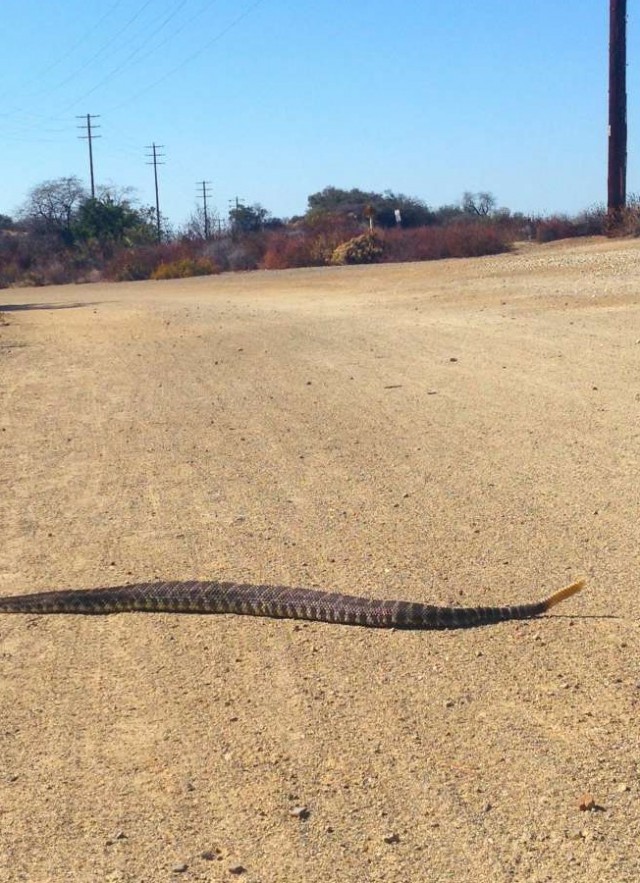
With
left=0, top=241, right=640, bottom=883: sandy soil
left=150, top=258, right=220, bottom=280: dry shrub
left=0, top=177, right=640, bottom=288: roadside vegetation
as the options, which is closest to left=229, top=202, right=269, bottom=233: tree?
left=0, top=177, right=640, bottom=288: roadside vegetation

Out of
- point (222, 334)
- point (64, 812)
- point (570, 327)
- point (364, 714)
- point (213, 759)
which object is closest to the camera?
point (64, 812)

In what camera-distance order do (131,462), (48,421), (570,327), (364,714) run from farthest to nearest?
1. (570,327)
2. (48,421)
3. (131,462)
4. (364,714)

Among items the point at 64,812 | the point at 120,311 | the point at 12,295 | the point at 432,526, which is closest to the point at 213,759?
the point at 64,812

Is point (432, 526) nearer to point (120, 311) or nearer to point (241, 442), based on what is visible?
point (241, 442)

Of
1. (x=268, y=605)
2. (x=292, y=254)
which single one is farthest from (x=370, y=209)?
(x=268, y=605)

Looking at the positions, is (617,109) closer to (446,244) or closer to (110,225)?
(446,244)

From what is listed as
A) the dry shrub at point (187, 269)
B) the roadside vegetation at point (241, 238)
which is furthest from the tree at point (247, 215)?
the dry shrub at point (187, 269)

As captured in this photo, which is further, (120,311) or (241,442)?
(120,311)
